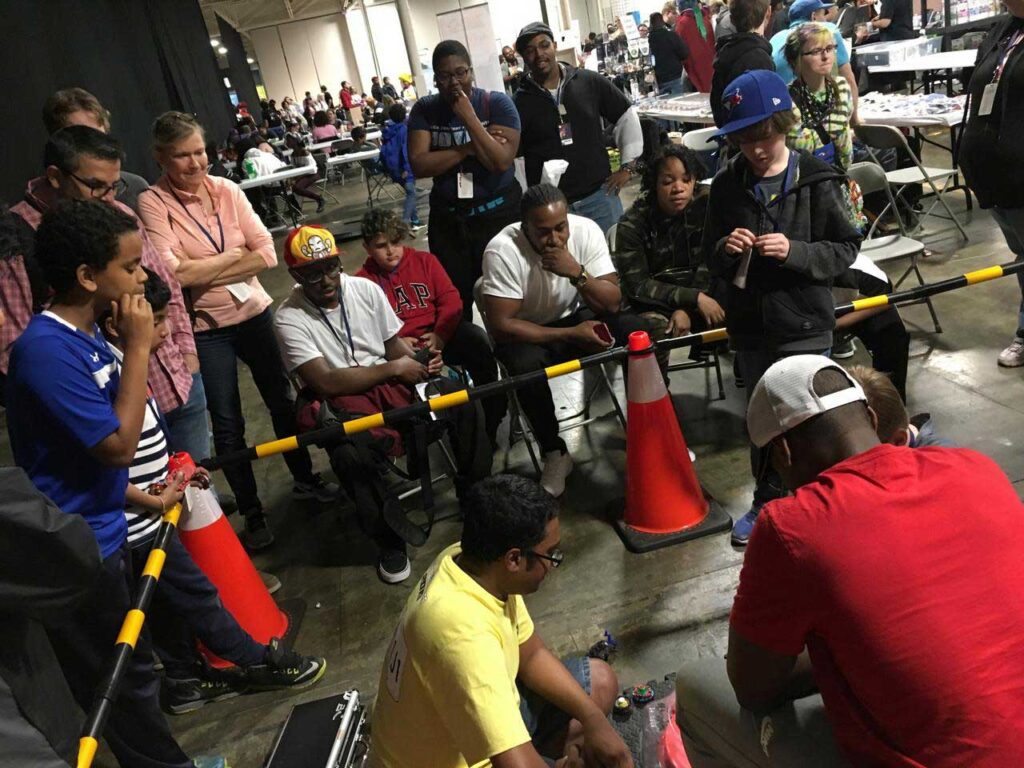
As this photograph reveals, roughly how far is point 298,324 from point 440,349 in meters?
0.71

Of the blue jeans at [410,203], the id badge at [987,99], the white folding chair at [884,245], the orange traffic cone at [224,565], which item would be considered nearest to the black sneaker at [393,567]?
the orange traffic cone at [224,565]

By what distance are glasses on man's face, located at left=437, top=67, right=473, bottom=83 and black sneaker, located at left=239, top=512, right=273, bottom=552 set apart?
2335 mm

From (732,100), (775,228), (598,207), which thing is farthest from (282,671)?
(598,207)

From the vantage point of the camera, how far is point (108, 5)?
9.51 metres

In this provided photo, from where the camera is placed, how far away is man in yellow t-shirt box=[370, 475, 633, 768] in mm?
1528

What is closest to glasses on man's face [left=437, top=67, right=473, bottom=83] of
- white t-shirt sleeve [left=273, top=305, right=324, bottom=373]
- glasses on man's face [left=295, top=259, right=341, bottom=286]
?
glasses on man's face [left=295, top=259, right=341, bottom=286]

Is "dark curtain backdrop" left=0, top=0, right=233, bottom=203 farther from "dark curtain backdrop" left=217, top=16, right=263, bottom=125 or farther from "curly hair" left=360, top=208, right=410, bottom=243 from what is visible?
"dark curtain backdrop" left=217, top=16, right=263, bottom=125

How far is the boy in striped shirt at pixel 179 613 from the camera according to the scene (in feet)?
7.82

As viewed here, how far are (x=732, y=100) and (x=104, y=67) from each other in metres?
8.22

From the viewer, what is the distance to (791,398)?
1.51m

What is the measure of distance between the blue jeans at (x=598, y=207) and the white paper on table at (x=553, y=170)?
0.70 feet

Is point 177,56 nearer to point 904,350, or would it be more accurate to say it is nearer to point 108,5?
point 108,5

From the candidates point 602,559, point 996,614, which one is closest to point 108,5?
point 602,559

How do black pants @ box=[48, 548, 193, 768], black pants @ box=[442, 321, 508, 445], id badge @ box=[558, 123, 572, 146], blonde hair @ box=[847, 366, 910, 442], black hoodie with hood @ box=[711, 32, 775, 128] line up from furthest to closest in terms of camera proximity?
black hoodie with hood @ box=[711, 32, 775, 128]
id badge @ box=[558, 123, 572, 146]
black pants @ box=[442, 321, 508, 445]
black pants @ box=[48, 548, 193, 768]
blonde hair @ box=[847, 366, 910, 442]
